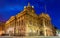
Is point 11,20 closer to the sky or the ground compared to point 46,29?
closer to the sky

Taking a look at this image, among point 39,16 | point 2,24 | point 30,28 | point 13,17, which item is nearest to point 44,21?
point 39,16

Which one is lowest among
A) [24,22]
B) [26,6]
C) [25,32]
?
[25,32]

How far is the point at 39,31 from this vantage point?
1135 cm

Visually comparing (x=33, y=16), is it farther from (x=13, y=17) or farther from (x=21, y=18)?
(x=13, y=17)

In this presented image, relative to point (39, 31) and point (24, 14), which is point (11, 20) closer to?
point (24, 14)

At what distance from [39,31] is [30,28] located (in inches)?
31.4

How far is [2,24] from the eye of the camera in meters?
11.0

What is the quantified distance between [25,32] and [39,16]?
188 centimetres

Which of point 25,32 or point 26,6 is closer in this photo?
point 25,32

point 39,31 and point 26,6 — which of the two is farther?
point 26,6

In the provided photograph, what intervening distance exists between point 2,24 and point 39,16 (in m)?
3.04

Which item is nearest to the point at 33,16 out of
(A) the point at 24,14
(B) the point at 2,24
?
(A) the point at 24,14

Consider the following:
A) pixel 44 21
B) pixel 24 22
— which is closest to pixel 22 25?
pixel 24 22

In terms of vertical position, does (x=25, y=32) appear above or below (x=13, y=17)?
below
